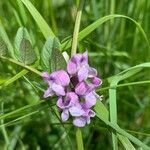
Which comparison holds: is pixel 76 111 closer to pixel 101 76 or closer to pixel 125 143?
pixel 125 143

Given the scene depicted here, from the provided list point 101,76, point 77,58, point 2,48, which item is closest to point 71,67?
point 77,58

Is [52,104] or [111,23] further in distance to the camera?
[111,23]

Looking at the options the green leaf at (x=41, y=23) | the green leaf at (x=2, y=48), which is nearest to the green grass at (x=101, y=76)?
the green leaf at (x=41, y=23)

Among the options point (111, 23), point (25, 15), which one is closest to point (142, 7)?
point (111, 23)

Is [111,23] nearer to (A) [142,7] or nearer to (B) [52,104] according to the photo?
(A) [142,7]

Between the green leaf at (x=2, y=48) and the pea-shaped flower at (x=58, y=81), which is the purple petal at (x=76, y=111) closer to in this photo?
the pea-shaped flower at (x=58, y=81)

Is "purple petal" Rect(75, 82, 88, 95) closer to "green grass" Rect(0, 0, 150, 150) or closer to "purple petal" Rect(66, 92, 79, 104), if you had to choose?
"purple petal" Rect(66, 92, 79, 104)
